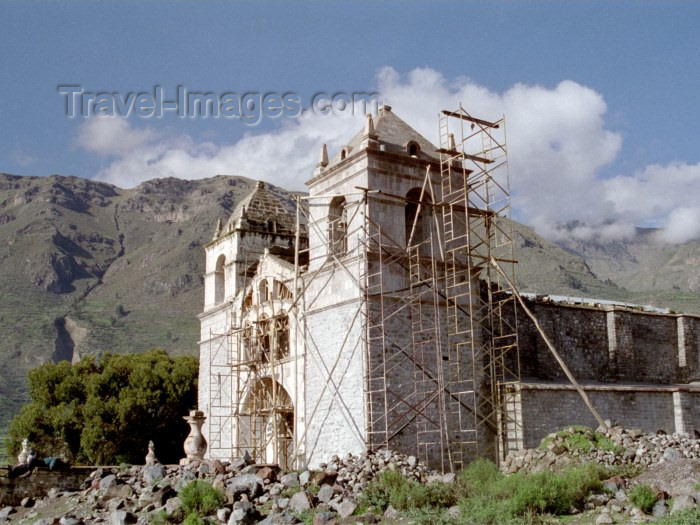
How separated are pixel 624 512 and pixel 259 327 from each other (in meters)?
14.8

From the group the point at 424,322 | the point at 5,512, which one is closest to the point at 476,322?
the point at 424,322

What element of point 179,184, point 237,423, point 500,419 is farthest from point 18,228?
point 500,419

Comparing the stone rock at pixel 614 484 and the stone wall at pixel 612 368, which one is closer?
the stone rock at pixel 614 484

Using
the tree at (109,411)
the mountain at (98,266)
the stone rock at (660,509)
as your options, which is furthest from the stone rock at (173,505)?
the mountain at (98,266)

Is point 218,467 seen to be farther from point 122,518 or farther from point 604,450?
point 604,450

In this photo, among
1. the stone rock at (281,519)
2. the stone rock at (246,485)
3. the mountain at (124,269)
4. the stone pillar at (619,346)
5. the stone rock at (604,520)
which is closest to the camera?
the stone rock at (604,520)

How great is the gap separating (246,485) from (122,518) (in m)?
2.78

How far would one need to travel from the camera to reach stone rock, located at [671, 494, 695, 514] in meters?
15.4

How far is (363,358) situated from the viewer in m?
22.8

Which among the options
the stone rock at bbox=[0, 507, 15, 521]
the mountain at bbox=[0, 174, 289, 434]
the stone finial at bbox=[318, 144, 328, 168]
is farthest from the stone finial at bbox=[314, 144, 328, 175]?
the mountain at bbox=[0, 174, 289, 434]

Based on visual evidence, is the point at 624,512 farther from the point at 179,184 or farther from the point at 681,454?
the point at 179,184

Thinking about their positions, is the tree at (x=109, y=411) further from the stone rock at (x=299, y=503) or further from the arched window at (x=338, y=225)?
the stone rock at (x=299, y=503)

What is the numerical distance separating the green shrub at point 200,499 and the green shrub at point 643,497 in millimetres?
8581

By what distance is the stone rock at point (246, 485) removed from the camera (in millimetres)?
19531
